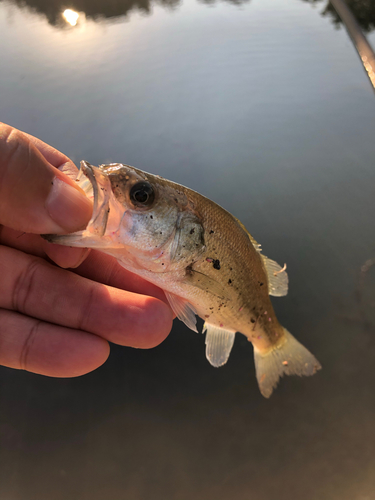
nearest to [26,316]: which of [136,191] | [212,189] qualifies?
[136,191]

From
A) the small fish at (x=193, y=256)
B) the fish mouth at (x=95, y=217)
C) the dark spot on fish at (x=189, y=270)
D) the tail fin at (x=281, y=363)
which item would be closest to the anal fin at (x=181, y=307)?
the small fish at (x=193, y=256)

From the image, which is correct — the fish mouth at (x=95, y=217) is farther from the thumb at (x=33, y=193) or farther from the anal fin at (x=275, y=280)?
the anal fin at (x=275, y=280)

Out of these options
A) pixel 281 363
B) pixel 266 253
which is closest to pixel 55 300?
pixel 281 363

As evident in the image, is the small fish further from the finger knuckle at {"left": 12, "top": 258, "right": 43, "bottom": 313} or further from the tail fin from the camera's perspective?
the finger knuckle at {"left": 12, "top": 258, "right": 43, "bottom": 313}

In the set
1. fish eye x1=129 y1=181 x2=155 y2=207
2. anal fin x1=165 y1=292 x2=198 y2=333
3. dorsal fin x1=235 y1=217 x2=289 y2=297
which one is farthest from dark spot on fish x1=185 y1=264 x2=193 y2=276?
dorsal fin x1=235 y1=217 x2=289 y2=297

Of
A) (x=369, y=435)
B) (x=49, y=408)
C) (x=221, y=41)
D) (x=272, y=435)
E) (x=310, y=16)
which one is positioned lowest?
(x=49, y=408)

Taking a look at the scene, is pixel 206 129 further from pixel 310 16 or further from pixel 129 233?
pixel 310 16
